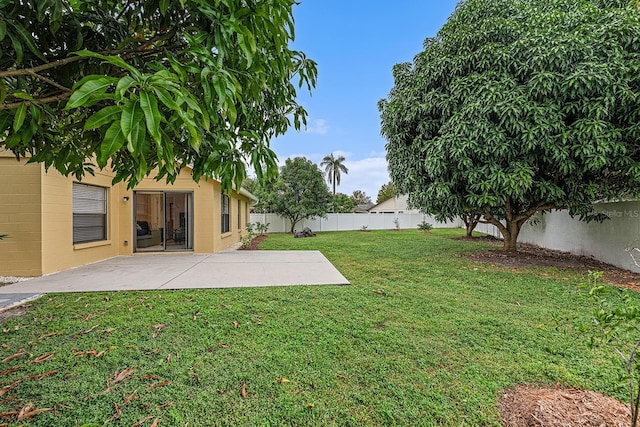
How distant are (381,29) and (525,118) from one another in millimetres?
6467

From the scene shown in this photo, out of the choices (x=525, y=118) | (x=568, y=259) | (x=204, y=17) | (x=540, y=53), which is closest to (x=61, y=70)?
(x=204, y=17)

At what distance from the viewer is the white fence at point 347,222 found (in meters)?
23.0

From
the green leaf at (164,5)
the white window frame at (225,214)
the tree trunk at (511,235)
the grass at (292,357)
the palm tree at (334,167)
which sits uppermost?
the palm tree at (334,167)

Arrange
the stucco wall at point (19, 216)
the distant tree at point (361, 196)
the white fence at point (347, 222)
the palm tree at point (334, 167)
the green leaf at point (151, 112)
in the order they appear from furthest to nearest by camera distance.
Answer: the distant tree at point (361, 196), the palm tree at point (334, 167), the white fence at point (347, 222), the stucco wall at point (19, 216), the green leaf at point (151, 112)

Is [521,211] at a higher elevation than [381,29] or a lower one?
lower

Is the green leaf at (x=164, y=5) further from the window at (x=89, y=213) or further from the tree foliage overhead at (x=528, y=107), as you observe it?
the window at (x=89, y=213)

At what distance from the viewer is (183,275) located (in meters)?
6.69

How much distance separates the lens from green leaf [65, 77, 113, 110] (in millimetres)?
1069

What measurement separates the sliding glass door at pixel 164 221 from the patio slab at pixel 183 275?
151 cm

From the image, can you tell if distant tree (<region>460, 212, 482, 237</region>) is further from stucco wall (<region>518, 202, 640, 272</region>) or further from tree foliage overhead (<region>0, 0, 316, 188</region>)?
tree foliage overhead (<region>0, 0, 316, 188</region>)

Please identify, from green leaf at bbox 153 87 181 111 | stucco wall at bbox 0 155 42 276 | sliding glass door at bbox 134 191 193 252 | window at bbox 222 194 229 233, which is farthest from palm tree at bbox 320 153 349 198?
green leaf at bbox 153 87 181 111

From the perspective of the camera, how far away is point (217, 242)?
35.4 feet

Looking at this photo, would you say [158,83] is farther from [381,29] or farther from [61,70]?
[381,29]

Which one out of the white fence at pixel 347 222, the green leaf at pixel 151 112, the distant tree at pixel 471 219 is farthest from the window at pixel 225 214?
the green leaf at pixel 151 112
